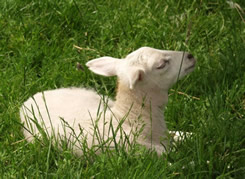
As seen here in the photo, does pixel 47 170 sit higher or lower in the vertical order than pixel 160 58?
lower

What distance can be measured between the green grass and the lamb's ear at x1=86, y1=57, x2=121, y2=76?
0.36 ft

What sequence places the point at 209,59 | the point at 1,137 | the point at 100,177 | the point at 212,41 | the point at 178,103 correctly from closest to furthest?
the point at 100,177
the point at 1,137
the point at 178,103
the point at 209,59
the point at 212,41

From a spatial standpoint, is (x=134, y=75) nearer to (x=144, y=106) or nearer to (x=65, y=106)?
(x=144, y=106)

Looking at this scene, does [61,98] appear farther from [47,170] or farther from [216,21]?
[216,21]

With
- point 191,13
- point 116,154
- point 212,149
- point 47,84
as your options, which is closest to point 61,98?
point 47,84

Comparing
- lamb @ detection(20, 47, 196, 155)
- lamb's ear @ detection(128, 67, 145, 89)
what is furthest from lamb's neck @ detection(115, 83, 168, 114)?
lamb's ear @ detection(128, 67, 145, 89)

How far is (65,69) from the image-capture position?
580cm

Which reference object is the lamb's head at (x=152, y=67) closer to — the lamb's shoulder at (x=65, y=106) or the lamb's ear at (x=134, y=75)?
the lamb's ear at (x=134, y=75)

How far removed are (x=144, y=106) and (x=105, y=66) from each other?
1.45 feet

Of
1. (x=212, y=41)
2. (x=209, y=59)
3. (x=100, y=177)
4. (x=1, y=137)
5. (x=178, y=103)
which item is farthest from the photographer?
(x=212, y=41)

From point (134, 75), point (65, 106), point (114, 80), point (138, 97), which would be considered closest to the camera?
point (134, 75)

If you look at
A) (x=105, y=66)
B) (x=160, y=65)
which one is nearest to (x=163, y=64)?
(x=160, y=65)

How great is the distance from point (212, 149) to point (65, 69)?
86.6 inches

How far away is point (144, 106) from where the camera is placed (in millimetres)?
4762
